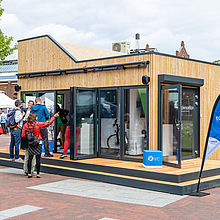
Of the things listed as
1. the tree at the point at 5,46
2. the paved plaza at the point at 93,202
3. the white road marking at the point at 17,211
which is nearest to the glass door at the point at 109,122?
the paved plaza at the point at 93,202

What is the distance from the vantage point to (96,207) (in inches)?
262

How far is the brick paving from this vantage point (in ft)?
20.1

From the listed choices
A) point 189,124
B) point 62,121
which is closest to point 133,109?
point 189,124

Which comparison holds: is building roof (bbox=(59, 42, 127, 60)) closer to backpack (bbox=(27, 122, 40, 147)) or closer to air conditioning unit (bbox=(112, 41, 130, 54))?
air conditioning unit (bbox=(112, 41, 130, 54))

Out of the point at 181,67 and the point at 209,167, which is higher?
the point at 181,67

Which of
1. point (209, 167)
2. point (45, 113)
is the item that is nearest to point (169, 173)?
point (209, 167)

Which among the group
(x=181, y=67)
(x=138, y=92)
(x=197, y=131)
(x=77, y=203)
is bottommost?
(x=77, y=203)

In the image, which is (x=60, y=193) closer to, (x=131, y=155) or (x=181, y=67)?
(x=131, y=155)

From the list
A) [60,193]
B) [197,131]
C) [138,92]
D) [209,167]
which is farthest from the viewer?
[197,131]

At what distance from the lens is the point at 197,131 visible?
36.1 feet

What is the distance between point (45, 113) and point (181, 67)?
13.6ft

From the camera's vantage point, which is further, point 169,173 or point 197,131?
point 197,131

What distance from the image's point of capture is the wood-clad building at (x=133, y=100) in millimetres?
9547

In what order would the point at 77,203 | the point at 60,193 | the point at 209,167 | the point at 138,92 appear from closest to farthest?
the point at 77,203 < the point at 60,193 < the point at 209,167 < the point at 138,92
